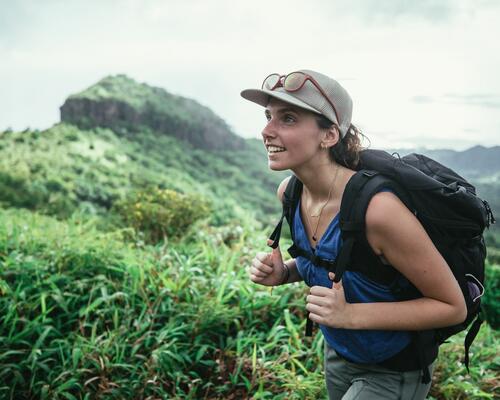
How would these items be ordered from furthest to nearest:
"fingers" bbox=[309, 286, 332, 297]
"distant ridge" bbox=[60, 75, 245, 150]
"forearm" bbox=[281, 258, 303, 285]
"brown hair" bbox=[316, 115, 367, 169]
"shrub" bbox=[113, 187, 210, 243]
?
"distant ridge" bbox=[60, 75, 245, 150] → "shrub" bbox=[113, 187, 210, 243] → "forearm" bbox=[281, 258, 303, 285] → "brown hair" bbox=[316, 115, 367, 169] → "fingers" bbox=[309, 286, 332, 297]

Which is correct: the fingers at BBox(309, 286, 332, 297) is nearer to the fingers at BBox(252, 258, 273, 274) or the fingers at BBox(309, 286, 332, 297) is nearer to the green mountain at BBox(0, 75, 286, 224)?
the fingers at BBox(252, 258, 273, 274)

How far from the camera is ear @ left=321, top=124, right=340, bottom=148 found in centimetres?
187

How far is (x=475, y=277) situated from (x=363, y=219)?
1.77 feet

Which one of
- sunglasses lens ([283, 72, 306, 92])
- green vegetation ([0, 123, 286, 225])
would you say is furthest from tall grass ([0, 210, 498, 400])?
A: green vegetation ([0, 123, 286, 225])

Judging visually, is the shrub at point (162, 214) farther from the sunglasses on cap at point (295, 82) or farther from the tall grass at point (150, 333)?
the sunglasses on cap at point (295, 82)

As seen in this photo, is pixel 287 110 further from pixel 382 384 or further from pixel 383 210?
pixel 382 384

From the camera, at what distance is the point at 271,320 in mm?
4109

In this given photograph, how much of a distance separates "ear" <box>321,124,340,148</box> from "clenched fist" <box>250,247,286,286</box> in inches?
21.2

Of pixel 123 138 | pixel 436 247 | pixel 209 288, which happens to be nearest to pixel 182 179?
pixel 123 138

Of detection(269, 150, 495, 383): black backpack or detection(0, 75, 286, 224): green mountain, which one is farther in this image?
detection(0, 75, 286, 224): green mountain

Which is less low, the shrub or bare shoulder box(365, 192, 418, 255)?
bare shoulder box(365, 192, 418, 255)

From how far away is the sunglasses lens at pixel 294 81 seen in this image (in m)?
1.82

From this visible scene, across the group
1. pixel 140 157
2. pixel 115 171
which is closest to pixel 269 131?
pixel 115 171

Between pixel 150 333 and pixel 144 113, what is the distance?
51.9 metres
